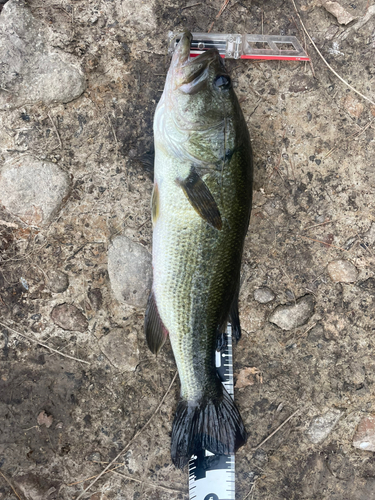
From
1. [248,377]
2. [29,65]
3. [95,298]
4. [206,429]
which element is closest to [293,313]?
[248,377]

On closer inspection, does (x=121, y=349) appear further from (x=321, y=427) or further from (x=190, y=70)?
(x=190, y=70)

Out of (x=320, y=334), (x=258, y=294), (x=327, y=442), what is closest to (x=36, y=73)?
(x=258, y=294)

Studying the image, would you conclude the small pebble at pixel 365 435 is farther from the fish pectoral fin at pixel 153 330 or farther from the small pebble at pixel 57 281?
the small pebble at pixel 57 281

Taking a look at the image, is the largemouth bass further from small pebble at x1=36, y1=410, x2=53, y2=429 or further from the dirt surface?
small pebble at x1=36, y1=410, x2=53, y2=429

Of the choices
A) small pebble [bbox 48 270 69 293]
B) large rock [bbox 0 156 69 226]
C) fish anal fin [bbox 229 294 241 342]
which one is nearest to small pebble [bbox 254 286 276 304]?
fish anal fin [bbox 229 294 241 342]

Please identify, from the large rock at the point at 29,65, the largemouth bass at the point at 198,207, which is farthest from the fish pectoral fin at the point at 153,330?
the large rock at the point at 29,65

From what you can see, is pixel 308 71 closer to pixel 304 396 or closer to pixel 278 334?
pixel 278 334
